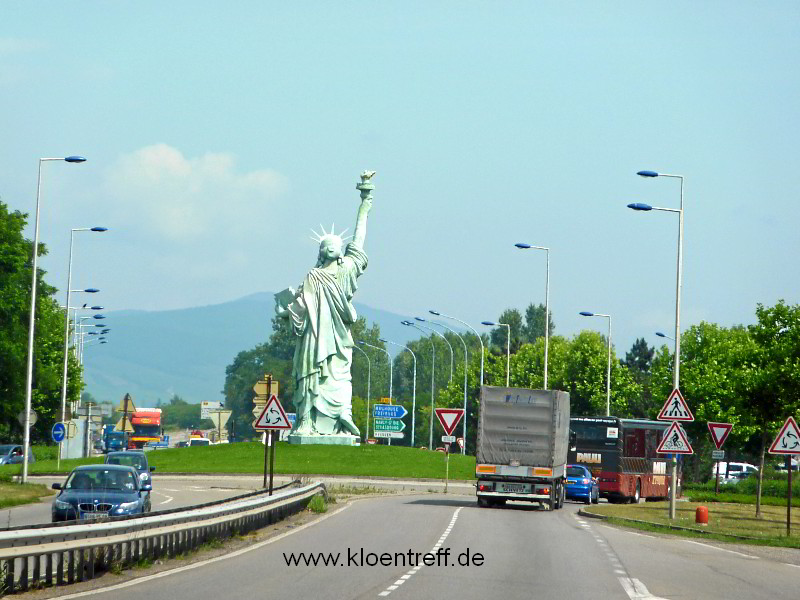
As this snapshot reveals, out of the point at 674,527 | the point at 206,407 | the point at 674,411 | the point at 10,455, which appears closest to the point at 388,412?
the point at 10,455

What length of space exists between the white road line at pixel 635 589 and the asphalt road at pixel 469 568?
0.01 metres

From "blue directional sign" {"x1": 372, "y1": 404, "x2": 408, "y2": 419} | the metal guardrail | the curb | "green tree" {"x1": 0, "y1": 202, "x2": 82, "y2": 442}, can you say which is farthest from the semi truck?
"green tree" {"x1": 0, "y1": 202, "x2": 82, "y2": 442}

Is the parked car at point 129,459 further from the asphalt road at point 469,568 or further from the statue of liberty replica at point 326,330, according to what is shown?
the statue of liberty replica at point 326,330

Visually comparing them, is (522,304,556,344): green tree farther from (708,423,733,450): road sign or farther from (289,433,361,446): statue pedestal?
(708,423,733,450): road sign

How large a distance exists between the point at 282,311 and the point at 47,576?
6360 cm

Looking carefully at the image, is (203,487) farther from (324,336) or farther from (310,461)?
(324,336)

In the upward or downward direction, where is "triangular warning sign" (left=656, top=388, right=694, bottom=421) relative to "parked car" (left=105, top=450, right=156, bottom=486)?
upward

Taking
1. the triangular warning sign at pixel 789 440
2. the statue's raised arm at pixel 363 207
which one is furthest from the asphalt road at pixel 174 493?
the statue's raised arm at pixel 363 207

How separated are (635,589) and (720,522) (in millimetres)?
19796

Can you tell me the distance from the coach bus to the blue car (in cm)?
215

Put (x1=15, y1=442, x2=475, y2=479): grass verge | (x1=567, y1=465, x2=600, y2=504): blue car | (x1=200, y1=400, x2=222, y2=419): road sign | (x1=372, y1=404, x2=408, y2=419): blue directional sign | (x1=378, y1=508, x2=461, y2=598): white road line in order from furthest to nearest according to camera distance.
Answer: (x1=200, y1=400, x2=222, y2=419): road sign, (x1=372, y1=404, x2=408, y2=419): blue directional sign, (x1=15, y1=442, x2=475, y2=479): grass verge, (x1=567, y1=465, x2=600, y2=504): blue car, (x1=378, y1=508, x2=461, y2=598): white road line

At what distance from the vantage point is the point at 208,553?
68.9 ft

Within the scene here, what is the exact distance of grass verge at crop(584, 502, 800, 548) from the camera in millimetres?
30594

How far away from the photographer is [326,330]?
77.4m
